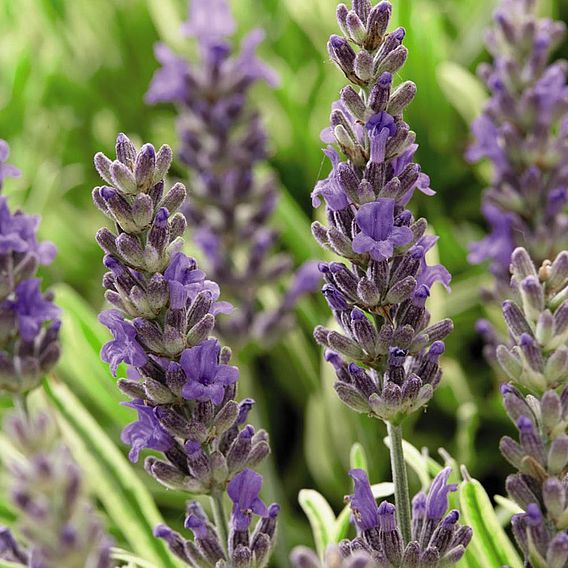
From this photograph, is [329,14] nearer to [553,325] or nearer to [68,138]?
[68,138]

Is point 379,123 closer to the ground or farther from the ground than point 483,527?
farther from the ground

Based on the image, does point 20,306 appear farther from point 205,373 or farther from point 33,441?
point 33,441

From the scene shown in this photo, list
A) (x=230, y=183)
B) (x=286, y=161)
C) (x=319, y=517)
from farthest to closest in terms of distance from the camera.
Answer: (x=286, y=161), (x=230, y=183), (x=319, y=517)

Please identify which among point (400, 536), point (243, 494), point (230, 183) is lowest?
point (400, 536)

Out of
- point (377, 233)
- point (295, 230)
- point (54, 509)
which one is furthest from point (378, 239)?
point (295, 230)

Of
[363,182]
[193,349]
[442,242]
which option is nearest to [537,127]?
[442,242]

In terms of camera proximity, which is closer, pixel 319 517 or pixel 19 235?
pixel 19 235

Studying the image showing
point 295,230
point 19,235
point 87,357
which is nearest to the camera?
point 19,235

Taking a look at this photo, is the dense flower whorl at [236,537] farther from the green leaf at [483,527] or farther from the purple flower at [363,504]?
the green leaf at [483,527]

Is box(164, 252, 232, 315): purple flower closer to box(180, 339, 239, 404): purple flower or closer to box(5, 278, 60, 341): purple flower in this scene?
box(180, 339, 239, 404): purple flower
